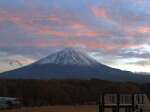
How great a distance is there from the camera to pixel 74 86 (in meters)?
118

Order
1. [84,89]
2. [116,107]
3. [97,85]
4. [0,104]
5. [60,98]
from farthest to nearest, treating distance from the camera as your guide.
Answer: [97,85] → [84,89] → [60,98] → [0,104] → [116,107]

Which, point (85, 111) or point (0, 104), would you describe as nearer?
point (85, 111)

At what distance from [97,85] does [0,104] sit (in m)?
55.6

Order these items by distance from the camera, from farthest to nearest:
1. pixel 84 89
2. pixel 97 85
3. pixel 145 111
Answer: pixel 97 85, pixel 84 89, pixel 145 111

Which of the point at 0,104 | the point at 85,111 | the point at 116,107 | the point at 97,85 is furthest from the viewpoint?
the point at 97,85

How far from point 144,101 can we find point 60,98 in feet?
239

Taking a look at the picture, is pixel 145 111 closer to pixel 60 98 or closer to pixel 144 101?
pixel 144 101

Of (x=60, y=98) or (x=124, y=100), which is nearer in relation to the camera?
(x=124, y=100)

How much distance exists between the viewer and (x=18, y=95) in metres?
108

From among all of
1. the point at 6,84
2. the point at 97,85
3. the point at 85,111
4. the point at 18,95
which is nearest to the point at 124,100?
the point at 85,111

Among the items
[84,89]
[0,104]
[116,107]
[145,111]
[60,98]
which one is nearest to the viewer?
[116,107]

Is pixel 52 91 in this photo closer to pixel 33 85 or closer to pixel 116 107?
pixel 33 85

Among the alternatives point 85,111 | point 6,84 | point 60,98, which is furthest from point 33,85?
point 85,111

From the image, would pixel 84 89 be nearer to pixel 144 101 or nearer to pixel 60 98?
pixel 60 98
